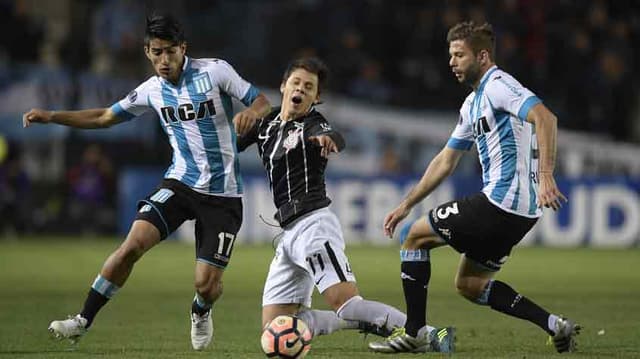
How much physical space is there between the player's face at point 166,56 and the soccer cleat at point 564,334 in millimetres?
3162

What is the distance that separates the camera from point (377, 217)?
20625 mm

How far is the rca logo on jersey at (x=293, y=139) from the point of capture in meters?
7.73

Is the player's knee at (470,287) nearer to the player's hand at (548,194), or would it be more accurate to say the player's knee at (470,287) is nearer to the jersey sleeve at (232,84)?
the player's hand at (548,194)

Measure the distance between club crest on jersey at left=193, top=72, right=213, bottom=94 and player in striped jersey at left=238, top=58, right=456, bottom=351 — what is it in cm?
88

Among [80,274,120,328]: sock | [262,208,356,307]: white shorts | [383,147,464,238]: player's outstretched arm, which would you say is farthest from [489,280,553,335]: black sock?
[80,274,120,328]: sock

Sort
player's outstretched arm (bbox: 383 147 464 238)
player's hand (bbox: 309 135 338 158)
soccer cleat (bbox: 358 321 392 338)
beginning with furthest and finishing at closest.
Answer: player's outstretched arm (bbox: 383 147 464 238)
soccer cleat (bbox: 358 321 392 338)
player's hand (bbox: 309 135 338 158)

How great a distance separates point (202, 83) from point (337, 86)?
14.2 m

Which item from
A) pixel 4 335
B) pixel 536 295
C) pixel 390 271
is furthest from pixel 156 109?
pixel 390 271

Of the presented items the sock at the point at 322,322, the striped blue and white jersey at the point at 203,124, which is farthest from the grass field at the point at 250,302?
the striped blue and white jersey at the point at 203,124

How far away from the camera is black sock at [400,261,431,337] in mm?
7879

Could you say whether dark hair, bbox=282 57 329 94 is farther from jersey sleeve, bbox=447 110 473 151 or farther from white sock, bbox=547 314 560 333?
white sock, bbox=547 314 560 333

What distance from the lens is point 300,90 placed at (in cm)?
777

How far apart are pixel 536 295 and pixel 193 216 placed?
16.5 ft

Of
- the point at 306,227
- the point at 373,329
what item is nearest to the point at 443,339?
the point at 373,329
